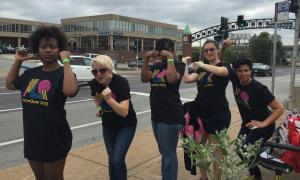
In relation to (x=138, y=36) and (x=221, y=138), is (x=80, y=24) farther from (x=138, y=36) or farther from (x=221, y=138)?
(x=221, y=138)

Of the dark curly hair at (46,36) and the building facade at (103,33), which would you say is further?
the building facade at (103,33)

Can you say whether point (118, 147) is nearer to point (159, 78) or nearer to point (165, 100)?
point (165, 100)

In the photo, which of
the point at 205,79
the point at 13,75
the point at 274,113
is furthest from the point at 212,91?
the point at 13,75

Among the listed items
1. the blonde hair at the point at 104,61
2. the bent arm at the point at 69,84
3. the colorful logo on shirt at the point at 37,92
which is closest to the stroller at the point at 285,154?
the blonde hair at the point at 104,61

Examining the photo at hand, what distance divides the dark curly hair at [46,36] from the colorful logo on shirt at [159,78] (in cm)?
118

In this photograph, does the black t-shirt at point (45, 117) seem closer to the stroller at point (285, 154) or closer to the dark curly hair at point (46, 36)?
the dark curly hair at point (46, 36)

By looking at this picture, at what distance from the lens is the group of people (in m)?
3.02

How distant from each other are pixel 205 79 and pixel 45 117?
1938mm

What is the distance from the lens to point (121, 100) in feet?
12.1

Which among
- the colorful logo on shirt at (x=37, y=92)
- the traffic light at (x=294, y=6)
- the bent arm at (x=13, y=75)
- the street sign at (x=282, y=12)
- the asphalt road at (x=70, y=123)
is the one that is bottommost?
the asphalt road at (x=70, y=123)

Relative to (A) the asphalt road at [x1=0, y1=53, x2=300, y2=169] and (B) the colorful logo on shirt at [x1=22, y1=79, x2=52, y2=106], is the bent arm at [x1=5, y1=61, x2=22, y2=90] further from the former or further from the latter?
(A) the asphalt road at [x1=0, y1=53, x2=300, y2=169]

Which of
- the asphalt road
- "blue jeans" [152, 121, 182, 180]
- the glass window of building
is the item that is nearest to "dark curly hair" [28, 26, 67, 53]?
"blue jeans" [152, 121, 182, 180]

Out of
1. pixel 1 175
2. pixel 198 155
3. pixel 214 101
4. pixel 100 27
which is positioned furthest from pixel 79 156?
pixel 100 27

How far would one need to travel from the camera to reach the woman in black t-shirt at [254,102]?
4000mm
